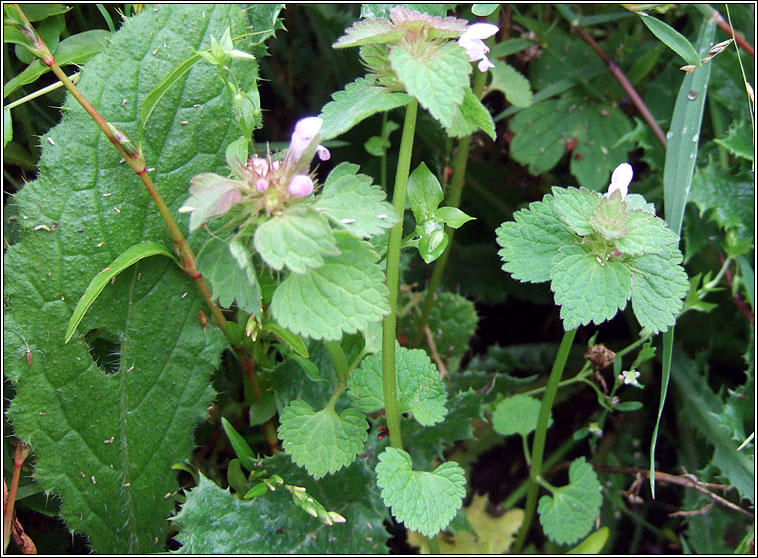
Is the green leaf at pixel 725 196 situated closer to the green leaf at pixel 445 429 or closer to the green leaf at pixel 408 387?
the green leaf at pixel 445 429

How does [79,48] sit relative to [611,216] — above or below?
above

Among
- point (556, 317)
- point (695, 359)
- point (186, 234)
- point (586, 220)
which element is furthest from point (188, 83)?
point (695, 359)

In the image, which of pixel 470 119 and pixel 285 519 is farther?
pixel 285 519

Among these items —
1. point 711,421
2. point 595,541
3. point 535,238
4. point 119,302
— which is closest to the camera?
point 535,238

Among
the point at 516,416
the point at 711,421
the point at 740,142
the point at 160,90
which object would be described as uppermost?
the point at 160,90

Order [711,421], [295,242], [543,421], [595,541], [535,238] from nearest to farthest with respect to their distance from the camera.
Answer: [295,242], [535,238], [543,421], [595,541], [711,421]

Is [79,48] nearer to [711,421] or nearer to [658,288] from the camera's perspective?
[658,288]

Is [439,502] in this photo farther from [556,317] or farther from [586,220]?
[556,317]

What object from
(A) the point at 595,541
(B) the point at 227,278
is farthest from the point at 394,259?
(A) the point at 595,541
